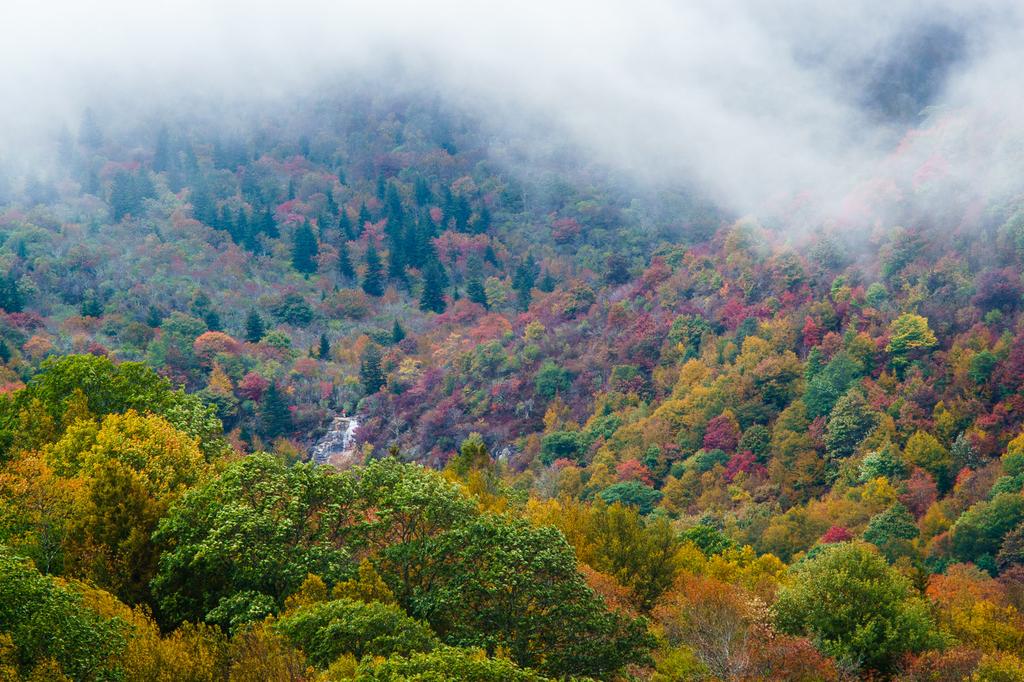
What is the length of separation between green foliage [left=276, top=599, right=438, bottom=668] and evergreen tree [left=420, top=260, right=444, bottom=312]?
124391 mm

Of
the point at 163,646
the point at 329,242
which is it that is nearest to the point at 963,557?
the point at 163,646

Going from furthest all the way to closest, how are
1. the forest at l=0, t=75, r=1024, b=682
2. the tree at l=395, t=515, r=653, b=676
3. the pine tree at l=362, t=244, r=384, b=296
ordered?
the pine tree at l=362, t=244, r=384, b=296
the forest at l=0, t=75, r=1024, b=682
the tree at l=395, t=515, r=653, b=676

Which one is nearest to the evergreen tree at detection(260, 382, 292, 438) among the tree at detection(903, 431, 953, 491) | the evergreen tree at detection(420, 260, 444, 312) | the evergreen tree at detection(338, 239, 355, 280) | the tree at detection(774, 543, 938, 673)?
the evergreen tree at detection(420, 260, 444, 312)

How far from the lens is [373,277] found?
162625 millimetres

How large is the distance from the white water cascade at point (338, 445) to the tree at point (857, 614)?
7895 centimetres

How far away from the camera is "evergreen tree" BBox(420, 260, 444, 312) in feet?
518

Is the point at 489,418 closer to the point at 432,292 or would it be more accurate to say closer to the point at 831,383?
the point at 432,292

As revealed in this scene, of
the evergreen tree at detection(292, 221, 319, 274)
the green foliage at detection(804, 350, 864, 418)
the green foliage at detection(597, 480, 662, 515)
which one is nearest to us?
the green foliage at detection(597, 480, 662, 515)

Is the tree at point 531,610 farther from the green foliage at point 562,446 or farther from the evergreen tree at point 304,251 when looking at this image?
the evergreen tree at point 304,251

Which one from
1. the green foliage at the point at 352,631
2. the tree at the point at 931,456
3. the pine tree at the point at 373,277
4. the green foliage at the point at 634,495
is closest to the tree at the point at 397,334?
the pine tree at the point at 373,277

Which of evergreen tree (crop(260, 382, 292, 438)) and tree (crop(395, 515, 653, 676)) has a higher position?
tree (crop(395, 515, 653, 676))

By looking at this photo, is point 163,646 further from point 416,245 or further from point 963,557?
point 416,245

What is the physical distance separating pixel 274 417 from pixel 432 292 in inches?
1541

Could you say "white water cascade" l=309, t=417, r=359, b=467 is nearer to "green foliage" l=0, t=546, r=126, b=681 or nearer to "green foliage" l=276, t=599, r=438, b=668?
"green foliage" l=276, t=599, r=438, b=668
